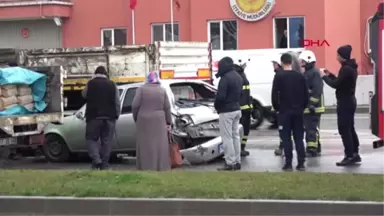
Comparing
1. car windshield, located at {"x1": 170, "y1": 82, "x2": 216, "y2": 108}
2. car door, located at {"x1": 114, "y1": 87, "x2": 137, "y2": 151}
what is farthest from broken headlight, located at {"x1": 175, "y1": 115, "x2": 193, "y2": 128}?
car door, located at {"x1": 114, "y1": 87, "x2": 137, "y2": 151}

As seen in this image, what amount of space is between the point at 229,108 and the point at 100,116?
2.09 metres

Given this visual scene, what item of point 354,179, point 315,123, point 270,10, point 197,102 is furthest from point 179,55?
point 270,10

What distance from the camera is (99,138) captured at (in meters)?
11.4

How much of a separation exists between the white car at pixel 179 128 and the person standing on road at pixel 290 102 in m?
1.60

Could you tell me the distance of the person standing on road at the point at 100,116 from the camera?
1121 centimetres

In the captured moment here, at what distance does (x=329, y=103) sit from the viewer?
25.7 meters

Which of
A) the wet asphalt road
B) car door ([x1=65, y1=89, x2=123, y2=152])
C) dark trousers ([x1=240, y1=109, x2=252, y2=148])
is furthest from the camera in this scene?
car door ([x1=65, y1=89, x2=123, y2=152])

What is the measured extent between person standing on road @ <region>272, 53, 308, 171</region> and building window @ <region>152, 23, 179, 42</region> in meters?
17.4

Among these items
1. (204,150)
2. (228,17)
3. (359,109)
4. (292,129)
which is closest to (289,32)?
(228,17)

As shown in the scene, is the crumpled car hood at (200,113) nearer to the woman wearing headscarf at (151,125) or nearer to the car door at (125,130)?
the car door at (125,130)

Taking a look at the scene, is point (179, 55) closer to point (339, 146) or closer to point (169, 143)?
point (339, 146)

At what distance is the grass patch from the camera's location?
803 centimetres

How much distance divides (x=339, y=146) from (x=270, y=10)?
1231 centimetres

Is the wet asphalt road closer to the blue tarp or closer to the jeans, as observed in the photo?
the jeans
